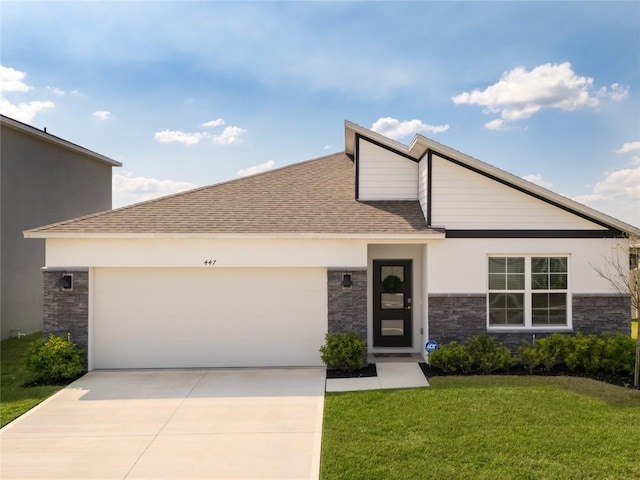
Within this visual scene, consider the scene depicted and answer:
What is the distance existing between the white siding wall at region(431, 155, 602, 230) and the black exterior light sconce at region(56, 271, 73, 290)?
8.50m

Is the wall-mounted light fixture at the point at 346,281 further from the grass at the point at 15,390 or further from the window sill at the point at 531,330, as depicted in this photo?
the grass at the point at 15,390

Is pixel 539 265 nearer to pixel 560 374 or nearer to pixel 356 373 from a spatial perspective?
pixel 560 374

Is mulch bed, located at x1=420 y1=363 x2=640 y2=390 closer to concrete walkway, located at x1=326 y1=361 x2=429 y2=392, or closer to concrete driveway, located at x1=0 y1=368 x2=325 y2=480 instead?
concrete walkway, located at x1=326 y1=361 x2=429 y2=392

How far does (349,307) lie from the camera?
1030 cm

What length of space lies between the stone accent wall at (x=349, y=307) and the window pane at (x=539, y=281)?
4.00m

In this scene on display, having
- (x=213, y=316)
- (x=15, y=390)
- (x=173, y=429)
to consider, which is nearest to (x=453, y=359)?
(x=213, y=316)

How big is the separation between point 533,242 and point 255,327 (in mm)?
6815

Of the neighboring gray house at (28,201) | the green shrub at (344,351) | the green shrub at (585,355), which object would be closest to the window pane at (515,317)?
the green shrub at (585,355)

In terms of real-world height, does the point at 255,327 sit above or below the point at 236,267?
below

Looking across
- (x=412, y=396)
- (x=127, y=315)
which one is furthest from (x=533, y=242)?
(x=127, y=315)

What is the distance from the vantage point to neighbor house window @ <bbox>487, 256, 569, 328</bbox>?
10539mm

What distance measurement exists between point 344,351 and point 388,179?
476 cm

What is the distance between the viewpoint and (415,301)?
11586 mm

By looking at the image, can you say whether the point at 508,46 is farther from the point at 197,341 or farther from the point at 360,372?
the point at 197,341
